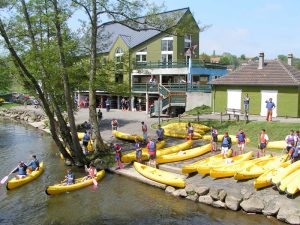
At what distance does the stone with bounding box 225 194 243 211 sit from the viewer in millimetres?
16391

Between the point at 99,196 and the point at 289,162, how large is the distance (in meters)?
9.70

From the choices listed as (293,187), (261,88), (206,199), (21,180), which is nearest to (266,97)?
(261,88)

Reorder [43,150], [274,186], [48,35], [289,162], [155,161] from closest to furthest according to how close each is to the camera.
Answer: [274,186] < [289,162] < [155,161] < [48,35] < [43,150]

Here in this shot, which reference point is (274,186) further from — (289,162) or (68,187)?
(68,187)

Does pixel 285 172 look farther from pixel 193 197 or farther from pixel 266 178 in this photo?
pixel 193 197

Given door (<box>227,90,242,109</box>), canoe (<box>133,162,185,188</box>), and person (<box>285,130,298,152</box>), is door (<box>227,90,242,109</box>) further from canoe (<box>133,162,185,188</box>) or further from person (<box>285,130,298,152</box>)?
canoe (<box>133,162,185,188</box>)

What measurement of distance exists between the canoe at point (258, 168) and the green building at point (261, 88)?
11262 mm

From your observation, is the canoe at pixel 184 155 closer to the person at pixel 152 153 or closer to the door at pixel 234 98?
the person at pixel 152 153

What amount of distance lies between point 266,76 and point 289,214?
61.1 feet

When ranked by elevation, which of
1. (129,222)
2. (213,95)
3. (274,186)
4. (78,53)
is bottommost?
(129,222)

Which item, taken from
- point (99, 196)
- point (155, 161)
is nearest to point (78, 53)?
point (155, 161)

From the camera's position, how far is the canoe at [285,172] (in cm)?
1690

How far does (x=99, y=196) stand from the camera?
19.1 metres

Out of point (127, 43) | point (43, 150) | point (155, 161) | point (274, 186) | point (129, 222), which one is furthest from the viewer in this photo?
point (127, 43)
